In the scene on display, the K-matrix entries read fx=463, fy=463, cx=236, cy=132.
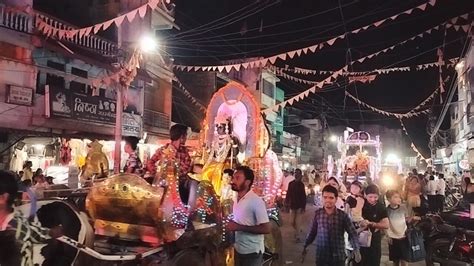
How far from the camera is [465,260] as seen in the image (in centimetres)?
891

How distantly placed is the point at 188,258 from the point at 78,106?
15.3 metres

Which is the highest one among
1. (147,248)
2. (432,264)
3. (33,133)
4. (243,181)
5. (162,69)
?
(162,69)

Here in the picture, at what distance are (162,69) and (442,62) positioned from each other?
1710 centimetres

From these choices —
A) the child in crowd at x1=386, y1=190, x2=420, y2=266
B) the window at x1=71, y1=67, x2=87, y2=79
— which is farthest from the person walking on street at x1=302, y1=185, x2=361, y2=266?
the window at x1=71, y1=67, x2=87, y2=79

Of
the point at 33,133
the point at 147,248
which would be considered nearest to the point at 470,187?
the point at 147,248

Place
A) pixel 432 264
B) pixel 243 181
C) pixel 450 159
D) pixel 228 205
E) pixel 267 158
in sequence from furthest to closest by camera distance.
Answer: pixel 450 159
pixel 267 158
pixel 432 264
pixel 228 205
pixel 243 181

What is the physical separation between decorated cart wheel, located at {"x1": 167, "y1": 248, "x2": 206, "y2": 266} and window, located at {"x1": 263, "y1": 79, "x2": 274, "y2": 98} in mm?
41119

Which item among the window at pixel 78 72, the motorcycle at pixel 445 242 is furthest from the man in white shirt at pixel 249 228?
the window at pixel 78 72

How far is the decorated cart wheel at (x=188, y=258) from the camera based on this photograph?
5938 mm

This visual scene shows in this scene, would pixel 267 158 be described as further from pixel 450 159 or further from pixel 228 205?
pixel 450 159

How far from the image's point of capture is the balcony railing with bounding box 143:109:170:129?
1043 inches

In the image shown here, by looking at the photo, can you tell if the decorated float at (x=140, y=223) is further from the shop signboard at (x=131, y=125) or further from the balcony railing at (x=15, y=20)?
the shop signboard at (x=131, y=125)

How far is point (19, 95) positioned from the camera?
18031 mm

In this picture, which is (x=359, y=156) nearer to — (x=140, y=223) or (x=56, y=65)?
(x=56, y=65)
